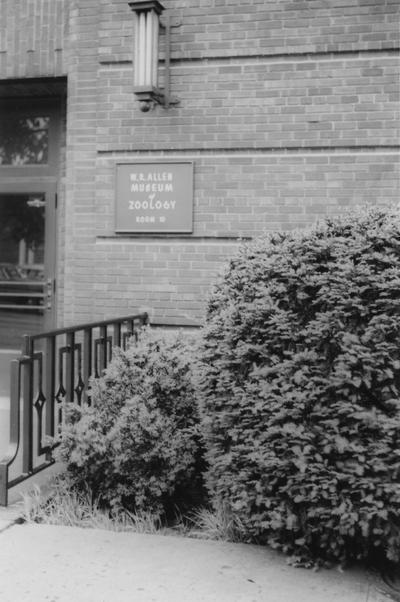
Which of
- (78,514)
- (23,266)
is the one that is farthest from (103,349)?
(23,266)

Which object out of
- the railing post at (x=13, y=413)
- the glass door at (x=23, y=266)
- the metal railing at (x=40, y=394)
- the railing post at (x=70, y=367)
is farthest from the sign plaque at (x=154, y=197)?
the railing post at (x=13, y=413)

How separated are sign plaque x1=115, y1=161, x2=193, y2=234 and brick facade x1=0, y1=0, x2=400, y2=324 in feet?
0.26

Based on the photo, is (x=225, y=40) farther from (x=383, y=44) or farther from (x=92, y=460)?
(x=92, y=460)

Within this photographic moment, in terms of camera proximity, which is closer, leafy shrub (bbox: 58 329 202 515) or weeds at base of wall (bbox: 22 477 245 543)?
weeds at base of wall (bbox: 22 477 245 543)

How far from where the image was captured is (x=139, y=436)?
4188 millimetres

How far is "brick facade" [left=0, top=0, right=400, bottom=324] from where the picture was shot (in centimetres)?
607

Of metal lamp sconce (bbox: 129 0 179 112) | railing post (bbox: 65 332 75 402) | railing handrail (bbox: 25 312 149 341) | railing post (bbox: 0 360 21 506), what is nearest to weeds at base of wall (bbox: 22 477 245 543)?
railing post (bbox: 0 360 21 506)

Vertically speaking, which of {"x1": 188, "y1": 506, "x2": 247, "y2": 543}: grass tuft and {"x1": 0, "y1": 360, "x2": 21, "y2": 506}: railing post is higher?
{"x1": 0, "y1": 360, "x2": 21, "y2": 506}: railing post

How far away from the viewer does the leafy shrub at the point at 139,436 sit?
4.19m

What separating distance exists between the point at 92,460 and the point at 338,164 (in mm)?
3288

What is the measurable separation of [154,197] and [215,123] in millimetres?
817

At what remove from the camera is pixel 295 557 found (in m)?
3.53

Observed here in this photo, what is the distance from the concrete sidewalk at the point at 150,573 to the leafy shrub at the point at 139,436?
1.19 feet

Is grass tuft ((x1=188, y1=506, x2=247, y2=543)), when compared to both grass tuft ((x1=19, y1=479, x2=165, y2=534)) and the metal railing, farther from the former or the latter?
the metal railing
